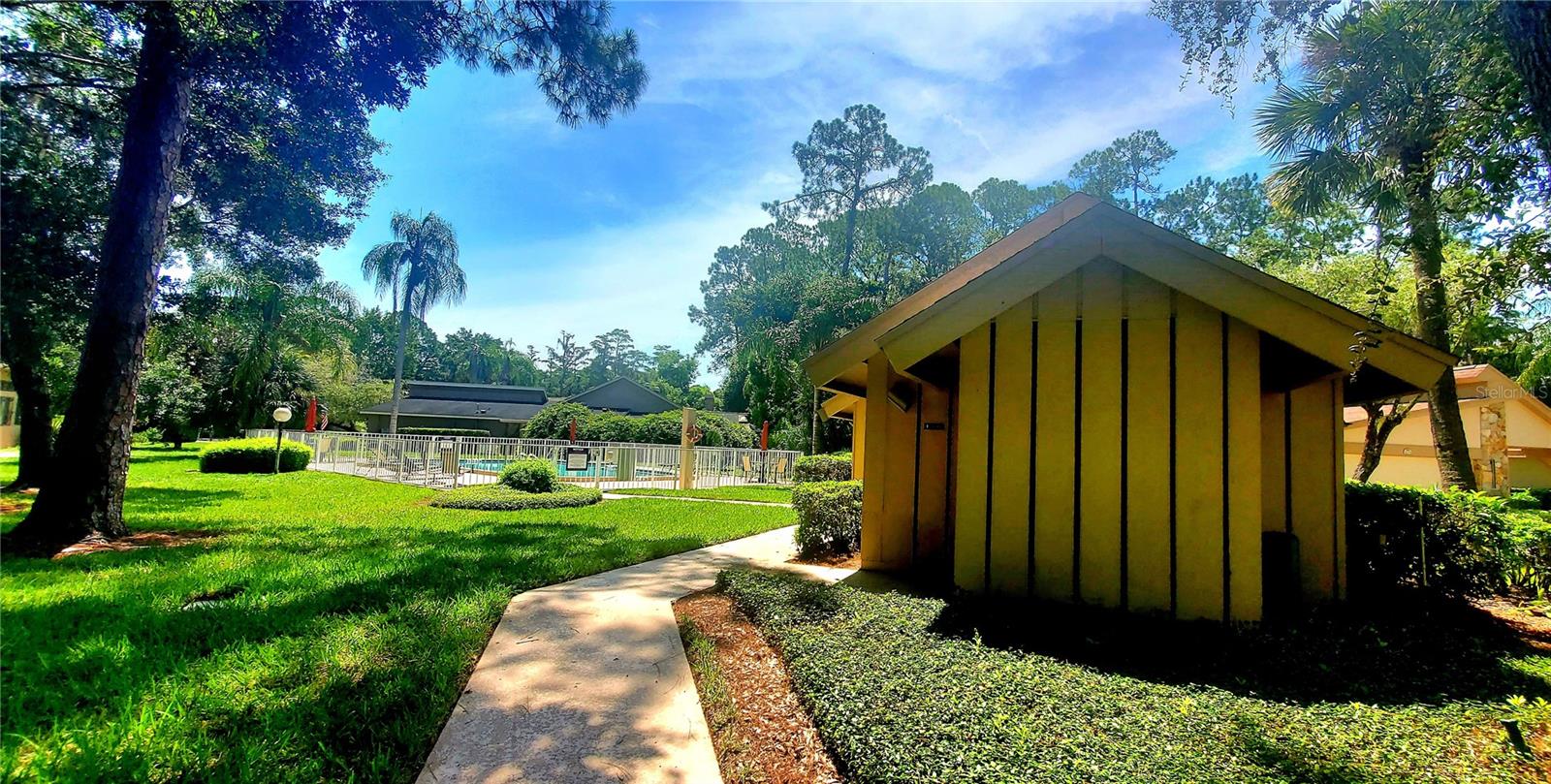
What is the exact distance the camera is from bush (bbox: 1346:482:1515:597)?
5.33 meters

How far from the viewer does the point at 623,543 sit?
8.19 metres

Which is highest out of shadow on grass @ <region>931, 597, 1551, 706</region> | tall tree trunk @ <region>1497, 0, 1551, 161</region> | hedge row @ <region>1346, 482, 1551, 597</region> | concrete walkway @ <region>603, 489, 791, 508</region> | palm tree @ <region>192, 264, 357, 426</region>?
palm tree @ <region>192, 264, 357, 426</region>

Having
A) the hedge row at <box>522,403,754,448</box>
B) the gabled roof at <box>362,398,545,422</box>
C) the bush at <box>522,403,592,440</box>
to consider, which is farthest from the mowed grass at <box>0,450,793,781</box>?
the gabled roof at <box>362,398,545,422</box>

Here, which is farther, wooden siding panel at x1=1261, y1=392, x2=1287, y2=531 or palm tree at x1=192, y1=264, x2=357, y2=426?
palm tree at x1=192, y1=264, x2=357, y2=426

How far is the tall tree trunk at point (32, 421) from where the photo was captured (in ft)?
36.3

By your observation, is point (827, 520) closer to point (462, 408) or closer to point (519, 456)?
point (519, 456)

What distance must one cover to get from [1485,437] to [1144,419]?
1699 centimetres

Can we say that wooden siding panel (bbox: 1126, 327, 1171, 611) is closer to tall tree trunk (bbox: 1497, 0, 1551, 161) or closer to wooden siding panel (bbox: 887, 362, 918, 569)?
tall tree trunk (bbox: 1497, 0, 1551, 161)

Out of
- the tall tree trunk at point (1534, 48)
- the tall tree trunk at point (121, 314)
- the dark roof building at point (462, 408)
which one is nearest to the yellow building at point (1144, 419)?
the tall tree trunk at point (1534, 48)

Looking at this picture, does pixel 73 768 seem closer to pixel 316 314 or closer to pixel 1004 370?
pixel 1004 370

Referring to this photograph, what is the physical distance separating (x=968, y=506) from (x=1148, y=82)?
758 centimetres

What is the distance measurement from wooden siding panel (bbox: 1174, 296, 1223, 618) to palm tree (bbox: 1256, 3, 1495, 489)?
2.00 m

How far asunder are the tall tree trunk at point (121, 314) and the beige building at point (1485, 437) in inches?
872

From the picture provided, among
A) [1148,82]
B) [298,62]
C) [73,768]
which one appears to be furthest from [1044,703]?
[298,62]
